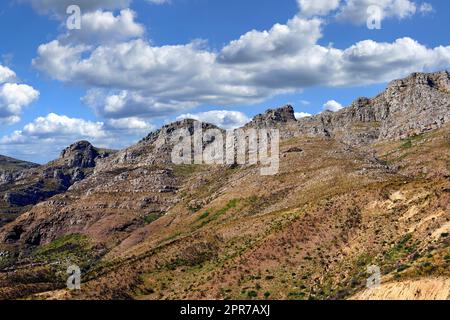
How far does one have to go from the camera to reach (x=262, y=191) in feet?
494

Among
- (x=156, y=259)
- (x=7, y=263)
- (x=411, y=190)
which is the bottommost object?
(x=7, y=263)

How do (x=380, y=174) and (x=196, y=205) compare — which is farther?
(x=196, y=205)

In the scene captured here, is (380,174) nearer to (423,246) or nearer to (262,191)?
(262,191)

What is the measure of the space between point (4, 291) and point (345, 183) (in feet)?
270

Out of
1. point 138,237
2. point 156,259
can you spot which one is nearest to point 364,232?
point 156,259

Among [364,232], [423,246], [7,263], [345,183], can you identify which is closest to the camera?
[423,246]

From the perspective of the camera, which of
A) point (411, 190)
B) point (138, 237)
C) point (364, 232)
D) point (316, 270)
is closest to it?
point (316, 270)

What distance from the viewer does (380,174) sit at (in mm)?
128500

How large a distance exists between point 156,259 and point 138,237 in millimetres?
72567

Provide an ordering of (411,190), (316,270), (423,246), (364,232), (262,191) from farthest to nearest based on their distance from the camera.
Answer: (262,191) < (411,190) < (364,232) < (316,270) < (423,246)

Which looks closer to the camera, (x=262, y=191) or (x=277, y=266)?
(x=277, y=266)

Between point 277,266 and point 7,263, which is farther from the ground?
point 277,266
